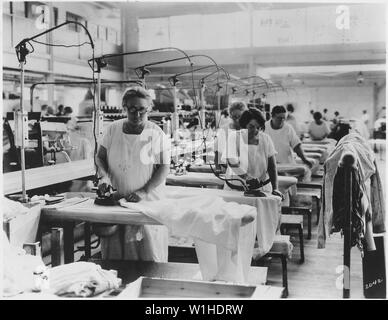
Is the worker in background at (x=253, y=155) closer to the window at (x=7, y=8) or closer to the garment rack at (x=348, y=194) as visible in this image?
the garment rack at (x=348, y=194)

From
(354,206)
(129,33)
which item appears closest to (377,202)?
(354,206)

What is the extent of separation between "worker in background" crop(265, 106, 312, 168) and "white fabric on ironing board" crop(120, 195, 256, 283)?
9.69 feet

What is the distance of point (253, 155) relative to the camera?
369cm

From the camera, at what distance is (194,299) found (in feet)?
5.88

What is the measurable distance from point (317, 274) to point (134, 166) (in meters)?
1.77

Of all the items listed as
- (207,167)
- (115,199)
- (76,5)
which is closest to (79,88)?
(76,5)

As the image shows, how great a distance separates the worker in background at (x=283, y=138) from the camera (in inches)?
209

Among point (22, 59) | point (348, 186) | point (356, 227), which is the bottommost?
point (356, 227)

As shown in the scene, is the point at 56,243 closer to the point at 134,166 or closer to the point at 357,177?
the point at 134,166

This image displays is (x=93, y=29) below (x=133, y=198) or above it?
above

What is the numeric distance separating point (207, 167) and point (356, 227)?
2.54 meters

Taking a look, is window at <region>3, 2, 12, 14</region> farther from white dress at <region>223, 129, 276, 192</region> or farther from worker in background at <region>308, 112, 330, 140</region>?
white dress at <region>223, 129, 276, 192</region>

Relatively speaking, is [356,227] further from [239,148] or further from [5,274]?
[5,274]

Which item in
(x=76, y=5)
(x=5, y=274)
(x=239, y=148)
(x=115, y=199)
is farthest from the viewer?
(x=76, y=5)
